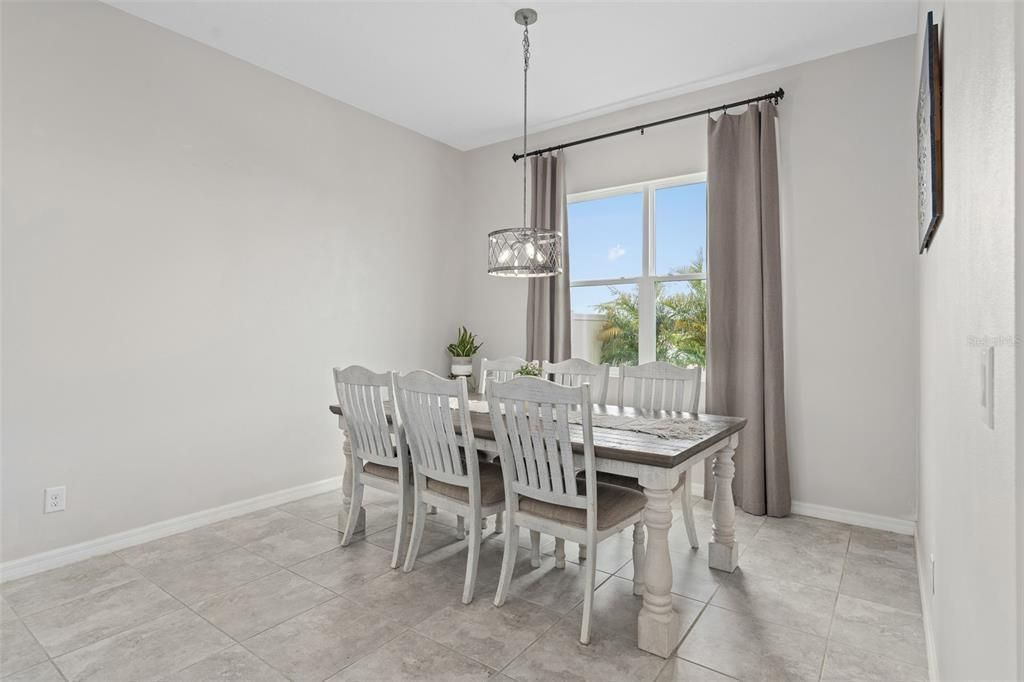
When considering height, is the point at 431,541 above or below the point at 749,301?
below

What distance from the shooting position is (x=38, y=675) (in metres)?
1.87

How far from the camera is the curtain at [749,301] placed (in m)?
3.47

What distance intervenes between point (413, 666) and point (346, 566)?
0.95 m

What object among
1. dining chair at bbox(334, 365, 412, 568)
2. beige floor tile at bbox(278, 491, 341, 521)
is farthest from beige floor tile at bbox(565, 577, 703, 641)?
beige floor tile at bbox(278, 491, 341, 521)

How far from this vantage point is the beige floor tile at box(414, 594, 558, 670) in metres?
2.00

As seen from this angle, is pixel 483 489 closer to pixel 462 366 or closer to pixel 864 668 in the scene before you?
pixel 864 668

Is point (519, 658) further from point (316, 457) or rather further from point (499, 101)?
point (499, 101)

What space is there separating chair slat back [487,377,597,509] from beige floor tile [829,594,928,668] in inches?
45.8

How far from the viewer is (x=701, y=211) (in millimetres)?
4000

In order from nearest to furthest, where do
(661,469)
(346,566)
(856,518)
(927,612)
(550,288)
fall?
(661,469)
(927,612)
(346,566)
(856,518)
(550,288)

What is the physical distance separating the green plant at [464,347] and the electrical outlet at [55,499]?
292cm

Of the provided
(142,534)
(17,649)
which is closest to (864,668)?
(17,649)

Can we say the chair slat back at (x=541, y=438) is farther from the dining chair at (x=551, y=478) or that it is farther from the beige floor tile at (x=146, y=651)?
the beige floor tile at (x=146, y=651)

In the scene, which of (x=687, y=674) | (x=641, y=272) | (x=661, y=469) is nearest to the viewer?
(x=687, y=674)
